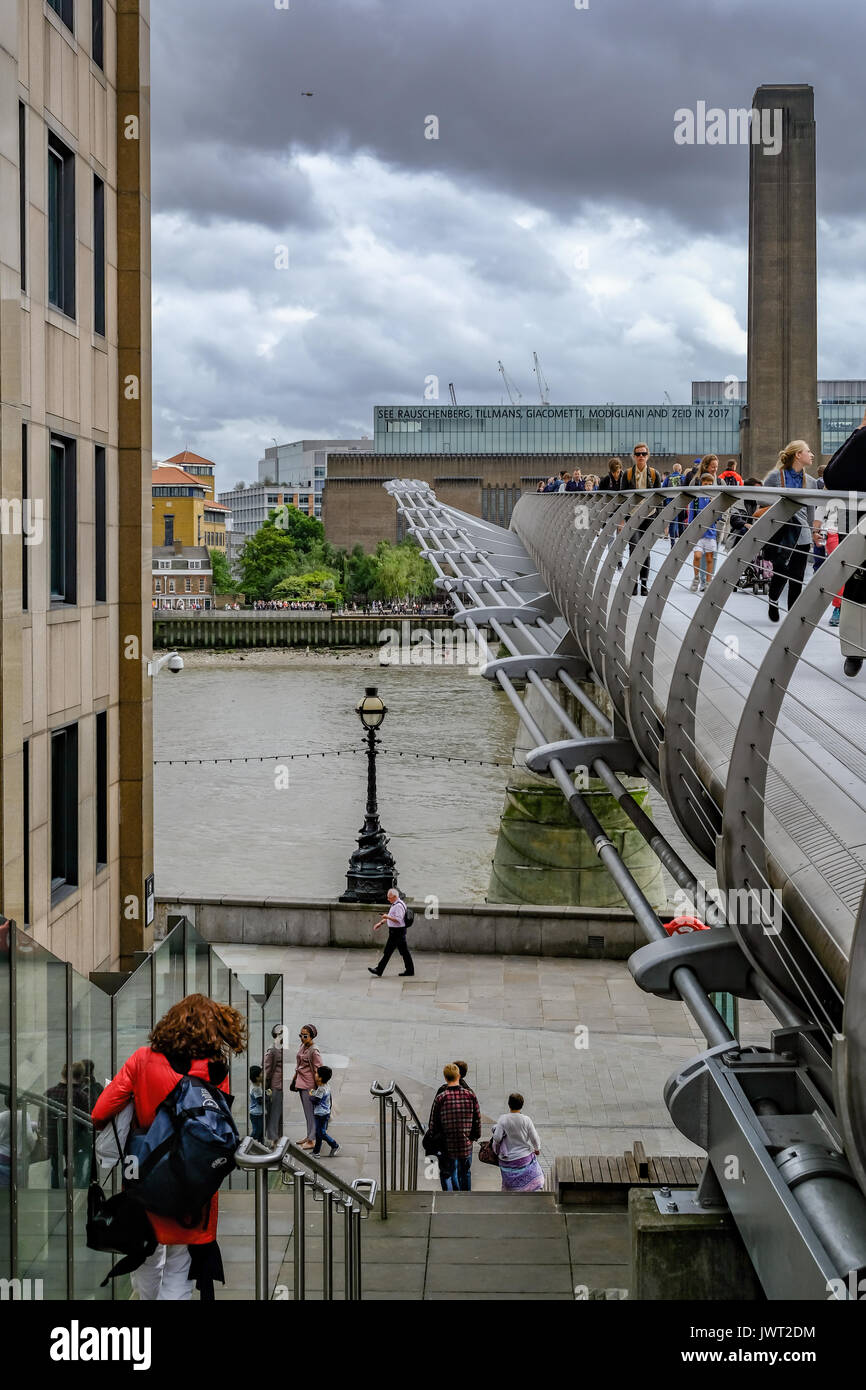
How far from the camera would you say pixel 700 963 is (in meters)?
3.19

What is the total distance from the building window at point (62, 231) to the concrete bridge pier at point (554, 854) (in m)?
9.73

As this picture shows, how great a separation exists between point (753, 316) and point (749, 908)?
218ft

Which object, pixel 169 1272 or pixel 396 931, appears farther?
pixel 396 931

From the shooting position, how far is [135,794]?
10.6 metres

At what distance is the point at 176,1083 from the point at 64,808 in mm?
6087

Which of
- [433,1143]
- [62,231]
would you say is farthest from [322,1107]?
[62,231]

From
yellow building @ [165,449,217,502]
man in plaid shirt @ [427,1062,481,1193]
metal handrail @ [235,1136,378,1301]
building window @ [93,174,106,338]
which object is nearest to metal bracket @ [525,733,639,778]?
metal handrail @ [235,1136,378,1301]

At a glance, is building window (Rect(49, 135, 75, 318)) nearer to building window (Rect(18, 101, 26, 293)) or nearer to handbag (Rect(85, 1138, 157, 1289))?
building window (Rect(18, 101, 26, 293))

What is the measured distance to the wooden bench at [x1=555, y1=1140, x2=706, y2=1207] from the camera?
6.84 meters

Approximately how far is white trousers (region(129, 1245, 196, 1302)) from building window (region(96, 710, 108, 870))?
651cm

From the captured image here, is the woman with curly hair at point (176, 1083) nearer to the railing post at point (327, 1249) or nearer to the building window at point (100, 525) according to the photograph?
the railing post at point (327, 1249)

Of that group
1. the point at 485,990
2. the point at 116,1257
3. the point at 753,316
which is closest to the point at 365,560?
the point at 753,316

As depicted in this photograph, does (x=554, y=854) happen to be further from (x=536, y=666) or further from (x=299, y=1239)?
(x=299, y=1239)
